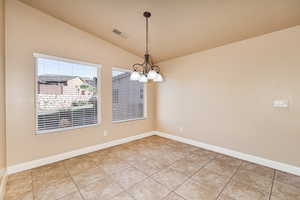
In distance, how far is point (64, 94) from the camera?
3.04 m

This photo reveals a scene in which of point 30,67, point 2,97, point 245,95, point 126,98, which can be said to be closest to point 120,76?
point 126,98

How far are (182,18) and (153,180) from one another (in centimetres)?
294

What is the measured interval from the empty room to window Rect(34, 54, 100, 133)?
2 cm

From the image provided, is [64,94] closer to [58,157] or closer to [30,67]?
[30,67]

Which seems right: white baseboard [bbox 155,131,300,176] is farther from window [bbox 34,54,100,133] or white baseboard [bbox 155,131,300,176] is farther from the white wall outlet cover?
window [bbox 34,54,100,133]

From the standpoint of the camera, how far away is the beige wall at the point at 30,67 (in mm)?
2416

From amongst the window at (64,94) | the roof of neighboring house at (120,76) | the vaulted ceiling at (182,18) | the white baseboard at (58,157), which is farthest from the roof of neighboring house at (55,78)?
the white baseboard at (58,157)

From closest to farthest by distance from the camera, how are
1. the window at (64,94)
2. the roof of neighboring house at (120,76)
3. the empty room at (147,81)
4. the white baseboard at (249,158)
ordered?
the empty room at (147,81) < the white baseboard at (249,158) < the window at (64,94) < the roof of neighboring house at (120,76)

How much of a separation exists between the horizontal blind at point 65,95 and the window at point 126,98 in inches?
21.8

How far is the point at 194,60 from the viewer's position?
375cm

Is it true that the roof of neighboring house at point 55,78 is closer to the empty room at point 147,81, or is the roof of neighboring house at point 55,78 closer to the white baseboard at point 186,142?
the empty room at point 147,81

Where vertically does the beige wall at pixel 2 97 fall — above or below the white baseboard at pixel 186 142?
above

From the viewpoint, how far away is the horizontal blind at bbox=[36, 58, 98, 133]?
2771 mm

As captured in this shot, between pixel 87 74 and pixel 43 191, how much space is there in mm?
2456
